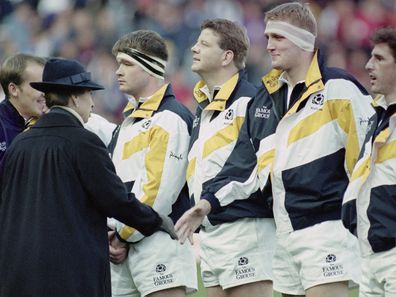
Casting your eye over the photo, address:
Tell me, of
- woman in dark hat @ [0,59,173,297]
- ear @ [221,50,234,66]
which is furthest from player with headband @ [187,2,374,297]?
woman in dark hat @ [0,59,173,297]

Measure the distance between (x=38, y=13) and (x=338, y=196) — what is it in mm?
12359

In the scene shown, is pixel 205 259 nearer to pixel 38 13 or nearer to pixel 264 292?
pixel 264 292

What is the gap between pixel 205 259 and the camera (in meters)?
7.83

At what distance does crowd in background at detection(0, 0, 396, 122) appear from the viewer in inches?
614

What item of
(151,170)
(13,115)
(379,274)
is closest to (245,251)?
(151,170)

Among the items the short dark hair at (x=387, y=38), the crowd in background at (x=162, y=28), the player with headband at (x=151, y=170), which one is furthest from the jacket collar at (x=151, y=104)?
the crowd in background at (x=162, y=28)

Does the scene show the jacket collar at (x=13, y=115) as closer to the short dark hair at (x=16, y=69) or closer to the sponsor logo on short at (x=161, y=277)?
the short dark hair at (x=16, y=69)

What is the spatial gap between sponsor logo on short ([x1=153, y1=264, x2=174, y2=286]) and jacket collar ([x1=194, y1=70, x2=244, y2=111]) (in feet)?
3.58

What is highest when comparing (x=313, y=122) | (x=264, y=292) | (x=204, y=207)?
(x=313, y=122)

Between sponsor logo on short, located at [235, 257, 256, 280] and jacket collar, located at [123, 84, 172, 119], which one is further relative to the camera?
jacket collar, located at [123, 84, 172, 119]

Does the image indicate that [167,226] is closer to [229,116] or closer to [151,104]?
[229,116]

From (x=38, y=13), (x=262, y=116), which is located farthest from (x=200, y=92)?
(x=38, y=13)

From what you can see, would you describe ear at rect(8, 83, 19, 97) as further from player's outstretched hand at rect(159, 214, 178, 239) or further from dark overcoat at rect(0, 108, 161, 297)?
player's outstretched hand at rect(159, 214, 178, 239)

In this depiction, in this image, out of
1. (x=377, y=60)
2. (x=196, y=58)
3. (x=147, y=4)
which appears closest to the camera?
(x=377, y=60)
